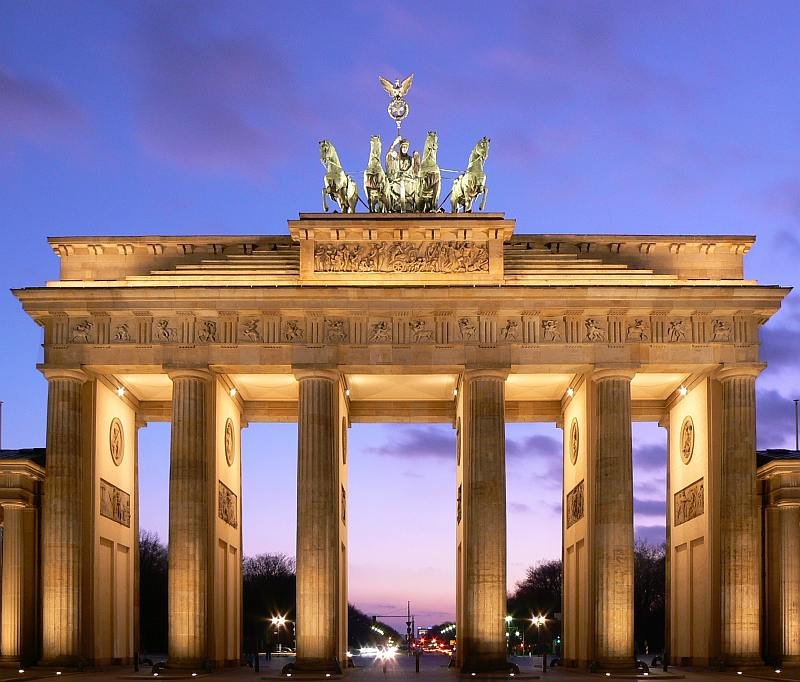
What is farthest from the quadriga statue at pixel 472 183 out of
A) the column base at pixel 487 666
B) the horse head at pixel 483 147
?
the column base at pixel 487 666

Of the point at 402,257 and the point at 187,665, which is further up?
the point at 402,257

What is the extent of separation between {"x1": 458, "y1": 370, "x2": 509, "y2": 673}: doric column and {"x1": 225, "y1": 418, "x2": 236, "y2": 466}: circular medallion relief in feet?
40.4

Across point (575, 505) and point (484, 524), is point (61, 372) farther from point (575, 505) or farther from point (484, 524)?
point (575, 505)

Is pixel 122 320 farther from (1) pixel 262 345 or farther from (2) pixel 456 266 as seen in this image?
(2) pixel 456 266

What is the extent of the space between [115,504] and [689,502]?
87.8ft

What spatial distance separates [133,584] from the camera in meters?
64.0

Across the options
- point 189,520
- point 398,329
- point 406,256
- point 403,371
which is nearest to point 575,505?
point 403,371

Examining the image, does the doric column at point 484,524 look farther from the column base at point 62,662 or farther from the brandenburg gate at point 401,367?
the column base at point 62,662

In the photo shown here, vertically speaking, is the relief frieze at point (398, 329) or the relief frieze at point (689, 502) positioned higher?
the relief frieze at point (398, 329)

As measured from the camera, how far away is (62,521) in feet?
180

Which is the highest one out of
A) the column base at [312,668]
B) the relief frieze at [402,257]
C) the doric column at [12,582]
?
the relief frieze at [402,257]

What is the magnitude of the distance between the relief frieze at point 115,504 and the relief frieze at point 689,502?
1049 inches

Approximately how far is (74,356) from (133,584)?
549 inches

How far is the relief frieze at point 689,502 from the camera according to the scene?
192 feet
